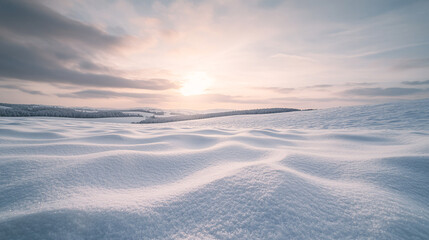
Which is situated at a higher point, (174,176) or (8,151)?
(8,151)

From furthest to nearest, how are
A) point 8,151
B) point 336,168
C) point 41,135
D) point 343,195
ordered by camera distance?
1. point 41,135
2. point 8,151
3. point 336,168
4. point 343,195

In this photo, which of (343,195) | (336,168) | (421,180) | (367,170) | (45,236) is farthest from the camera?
(336,168)

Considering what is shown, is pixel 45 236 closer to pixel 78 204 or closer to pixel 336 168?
pixel 78 204

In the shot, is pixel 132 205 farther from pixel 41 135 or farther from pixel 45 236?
pixel 41 135

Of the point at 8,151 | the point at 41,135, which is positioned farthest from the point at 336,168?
the point at 41,135

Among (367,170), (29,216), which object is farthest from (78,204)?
(367,170)

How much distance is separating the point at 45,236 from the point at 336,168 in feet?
6.62

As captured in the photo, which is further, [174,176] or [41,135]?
[41,135]

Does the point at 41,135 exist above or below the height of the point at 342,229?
above

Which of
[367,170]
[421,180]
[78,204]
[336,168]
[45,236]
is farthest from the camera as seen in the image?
[336,168]

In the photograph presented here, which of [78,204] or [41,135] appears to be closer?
[78,204]

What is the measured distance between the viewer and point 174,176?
4.72 feet

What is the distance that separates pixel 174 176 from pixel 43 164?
117cm

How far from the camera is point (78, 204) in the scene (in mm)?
889
